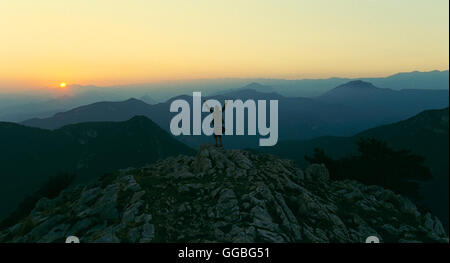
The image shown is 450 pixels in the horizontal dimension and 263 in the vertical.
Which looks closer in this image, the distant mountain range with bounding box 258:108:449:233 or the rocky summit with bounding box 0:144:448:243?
the rocky summit with bounding box 0:144:448:243

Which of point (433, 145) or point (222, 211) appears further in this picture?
point (433, 145)

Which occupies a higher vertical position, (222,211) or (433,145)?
(222,211)

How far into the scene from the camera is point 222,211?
23.3 meters

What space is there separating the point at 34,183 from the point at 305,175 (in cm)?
16864

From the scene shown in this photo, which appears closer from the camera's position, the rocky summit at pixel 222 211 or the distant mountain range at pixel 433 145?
the rocky summit at pixel 222 211

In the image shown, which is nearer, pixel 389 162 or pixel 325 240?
pixel 325 240

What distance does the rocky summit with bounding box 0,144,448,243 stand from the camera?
811 inches

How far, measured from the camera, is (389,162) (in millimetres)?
53688

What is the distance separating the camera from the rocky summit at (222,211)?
20.6m
